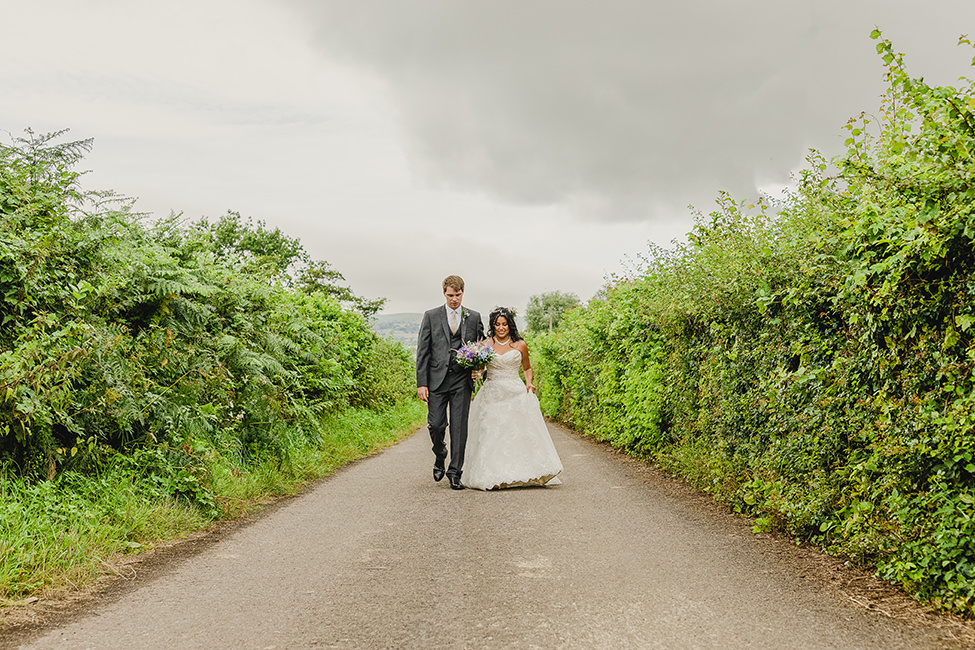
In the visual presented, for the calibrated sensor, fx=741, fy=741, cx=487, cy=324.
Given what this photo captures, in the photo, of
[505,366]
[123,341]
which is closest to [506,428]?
[505,366]

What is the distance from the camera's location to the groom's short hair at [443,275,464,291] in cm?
924

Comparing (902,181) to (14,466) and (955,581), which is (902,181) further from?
(14,466)

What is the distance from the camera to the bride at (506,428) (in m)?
9.05

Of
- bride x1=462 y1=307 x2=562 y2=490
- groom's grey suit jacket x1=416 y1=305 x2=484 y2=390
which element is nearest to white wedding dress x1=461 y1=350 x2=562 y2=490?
bride x1=462 y1=307 x2=562 y2=490

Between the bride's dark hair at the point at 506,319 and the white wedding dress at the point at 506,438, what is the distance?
278 mm

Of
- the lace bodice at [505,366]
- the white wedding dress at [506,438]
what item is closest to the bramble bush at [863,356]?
the white wedding dress at [506,438]

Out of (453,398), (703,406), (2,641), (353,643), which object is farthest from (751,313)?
(2,641)

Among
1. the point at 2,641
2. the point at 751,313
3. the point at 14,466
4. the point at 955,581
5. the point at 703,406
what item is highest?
the point at 751,313

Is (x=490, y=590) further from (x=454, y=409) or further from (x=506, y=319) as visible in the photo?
(x=506, y=319)

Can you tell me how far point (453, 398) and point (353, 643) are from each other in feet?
18.6

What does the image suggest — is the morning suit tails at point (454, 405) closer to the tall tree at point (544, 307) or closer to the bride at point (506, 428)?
the bride at point (506, 428)

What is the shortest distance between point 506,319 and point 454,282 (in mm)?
1109

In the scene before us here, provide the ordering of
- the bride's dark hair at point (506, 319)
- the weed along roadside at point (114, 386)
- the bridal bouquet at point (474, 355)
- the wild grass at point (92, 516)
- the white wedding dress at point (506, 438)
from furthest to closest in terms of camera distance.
→ 1. the bride's dark hair at point (506, 319)
2. the bridal bouquet at point (474, 355)
3. the white wedding dress at point (506, 438)
4. the weed along roadside at point (114, 386)
5. the wild grass at point (92, 516)

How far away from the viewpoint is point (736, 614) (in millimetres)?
4254
